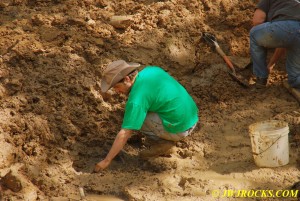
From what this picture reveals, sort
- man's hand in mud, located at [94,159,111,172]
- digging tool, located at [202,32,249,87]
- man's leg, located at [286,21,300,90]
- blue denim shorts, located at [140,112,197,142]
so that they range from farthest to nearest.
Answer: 1. digging tool, located at [202,32,249,87]
2. man's leg, located at [286,21,300,90]
3. blue denim shorts, located at [140,112,197,142]
4. man's hand in mud, located at [94,159,111,172]

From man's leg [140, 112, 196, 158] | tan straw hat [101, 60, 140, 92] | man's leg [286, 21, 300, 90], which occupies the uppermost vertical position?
tan straw hat [101, 60, 140, 92]

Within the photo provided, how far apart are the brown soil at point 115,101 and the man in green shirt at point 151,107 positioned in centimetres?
24

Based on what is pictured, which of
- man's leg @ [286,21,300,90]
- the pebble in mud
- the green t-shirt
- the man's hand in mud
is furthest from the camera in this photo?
man's leg @ [286,21,300,90]

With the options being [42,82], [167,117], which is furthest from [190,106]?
[42,82]

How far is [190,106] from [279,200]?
3.72ft

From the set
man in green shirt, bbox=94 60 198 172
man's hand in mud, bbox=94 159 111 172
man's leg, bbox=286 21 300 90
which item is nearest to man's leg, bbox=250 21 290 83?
man's leg, bbox=286 21 300 90

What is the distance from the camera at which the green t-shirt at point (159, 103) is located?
13.2 feet

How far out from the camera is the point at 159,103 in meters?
4.29

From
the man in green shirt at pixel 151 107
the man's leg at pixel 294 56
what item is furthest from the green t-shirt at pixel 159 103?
the man's leg at pixel 294 56

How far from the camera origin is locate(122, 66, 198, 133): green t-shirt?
4.02 meters

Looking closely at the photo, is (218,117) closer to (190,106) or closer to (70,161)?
(190,106)

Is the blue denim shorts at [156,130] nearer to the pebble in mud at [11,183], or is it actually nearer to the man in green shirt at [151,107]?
the man in green shirt at [151,107]

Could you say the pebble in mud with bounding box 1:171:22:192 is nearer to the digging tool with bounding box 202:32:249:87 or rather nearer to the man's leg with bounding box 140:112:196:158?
the man's leg with bounding box 140:112:196:158

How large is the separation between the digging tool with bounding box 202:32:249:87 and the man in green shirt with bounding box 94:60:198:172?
3.80ft
